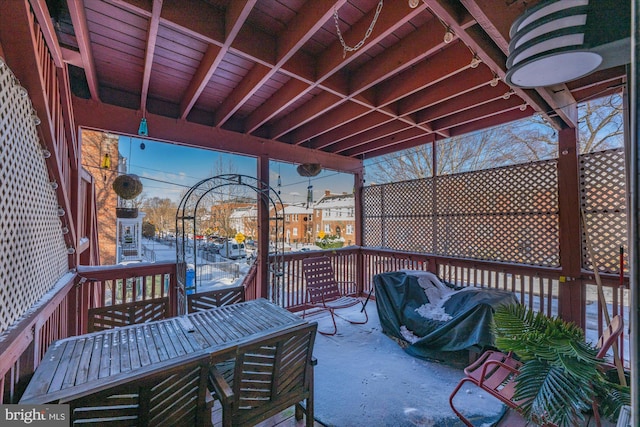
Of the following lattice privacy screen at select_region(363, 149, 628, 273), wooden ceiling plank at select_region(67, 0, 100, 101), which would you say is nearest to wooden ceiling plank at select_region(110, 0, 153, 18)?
wooden ceiling plank at select_region(67, 0, 100, 101)

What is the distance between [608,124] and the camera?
6512mm

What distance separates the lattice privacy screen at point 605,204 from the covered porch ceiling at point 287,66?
54 cm

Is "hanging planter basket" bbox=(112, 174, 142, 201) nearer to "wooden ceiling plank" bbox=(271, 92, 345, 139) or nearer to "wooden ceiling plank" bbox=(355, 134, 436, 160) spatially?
"wooden ceiling plank" bbox=(271, 92, 345, 139)

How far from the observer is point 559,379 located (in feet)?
4.18

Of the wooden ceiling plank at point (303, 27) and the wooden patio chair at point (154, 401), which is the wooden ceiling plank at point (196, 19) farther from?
the wooden patio chair at point (154, 401)

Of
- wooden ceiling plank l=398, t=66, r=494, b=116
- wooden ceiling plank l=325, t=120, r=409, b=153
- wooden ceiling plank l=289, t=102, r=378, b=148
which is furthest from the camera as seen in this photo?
wooden ceiling plank l=325, t=120, r=409, b=153

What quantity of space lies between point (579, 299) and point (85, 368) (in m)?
4.38

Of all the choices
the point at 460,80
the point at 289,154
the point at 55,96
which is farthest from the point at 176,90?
the point at 460,80

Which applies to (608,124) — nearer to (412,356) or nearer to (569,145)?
(569,145)

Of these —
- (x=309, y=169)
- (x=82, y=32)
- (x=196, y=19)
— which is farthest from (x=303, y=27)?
(x=309, y=169)

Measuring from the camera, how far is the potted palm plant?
1.22 meters

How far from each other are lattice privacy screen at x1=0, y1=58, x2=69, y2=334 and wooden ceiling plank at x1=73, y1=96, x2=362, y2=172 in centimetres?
127

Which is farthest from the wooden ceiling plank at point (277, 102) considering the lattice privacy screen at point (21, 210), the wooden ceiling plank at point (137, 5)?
the lattice privacy screen at point (21, 210)

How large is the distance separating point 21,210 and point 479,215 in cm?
463
